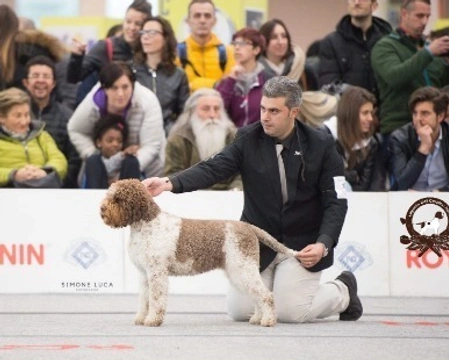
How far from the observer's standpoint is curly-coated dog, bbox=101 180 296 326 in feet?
30.2

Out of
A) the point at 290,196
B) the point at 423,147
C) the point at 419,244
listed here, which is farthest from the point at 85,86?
the point at 290,196

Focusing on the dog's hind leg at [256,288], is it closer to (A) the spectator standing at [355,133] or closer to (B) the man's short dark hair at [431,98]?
(A) the spectator standing at [355,133]

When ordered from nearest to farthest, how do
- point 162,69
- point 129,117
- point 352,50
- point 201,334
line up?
point 201,334
point 129,117
point 162,69
point 352,50

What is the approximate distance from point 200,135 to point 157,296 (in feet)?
13.9

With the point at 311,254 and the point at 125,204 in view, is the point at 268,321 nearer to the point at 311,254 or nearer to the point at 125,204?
the point at 311,254

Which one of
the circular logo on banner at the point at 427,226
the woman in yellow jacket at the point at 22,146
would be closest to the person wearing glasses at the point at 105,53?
the woman in yellow jacket at the point at 22,146

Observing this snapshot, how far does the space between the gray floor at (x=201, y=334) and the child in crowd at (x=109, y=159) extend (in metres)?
1.92

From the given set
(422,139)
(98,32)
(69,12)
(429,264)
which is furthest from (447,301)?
(69,12)

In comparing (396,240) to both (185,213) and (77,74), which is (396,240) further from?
(77,74)

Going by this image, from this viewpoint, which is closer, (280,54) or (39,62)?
(39,62)

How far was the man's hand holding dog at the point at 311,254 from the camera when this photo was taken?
9.68 metres

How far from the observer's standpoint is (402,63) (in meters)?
13.7

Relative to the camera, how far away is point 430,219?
1257cm

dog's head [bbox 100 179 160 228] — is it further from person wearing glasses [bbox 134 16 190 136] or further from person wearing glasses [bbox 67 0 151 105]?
person wearing glasses [bbox 67 0 151 105]
